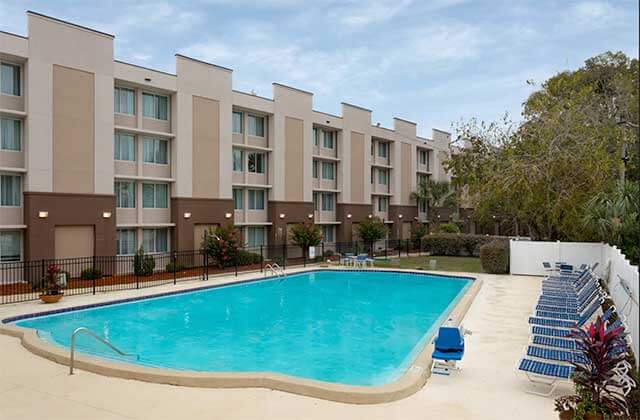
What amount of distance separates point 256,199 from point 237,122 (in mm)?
4658

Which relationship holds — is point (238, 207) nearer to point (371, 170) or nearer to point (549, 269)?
point (371, 170)

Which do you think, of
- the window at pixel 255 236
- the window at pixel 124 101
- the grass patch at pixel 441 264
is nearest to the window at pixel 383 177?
the grass patch at pixel 441 264

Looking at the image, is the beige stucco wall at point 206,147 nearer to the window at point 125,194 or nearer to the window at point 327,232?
the window at point 125,194

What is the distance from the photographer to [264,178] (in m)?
30.3

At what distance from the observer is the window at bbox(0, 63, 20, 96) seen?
64.2 feet

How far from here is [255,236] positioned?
30.2 meters

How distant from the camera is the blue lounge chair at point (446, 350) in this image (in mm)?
8047

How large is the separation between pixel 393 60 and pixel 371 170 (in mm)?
17508

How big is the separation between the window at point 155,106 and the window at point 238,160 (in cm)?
480

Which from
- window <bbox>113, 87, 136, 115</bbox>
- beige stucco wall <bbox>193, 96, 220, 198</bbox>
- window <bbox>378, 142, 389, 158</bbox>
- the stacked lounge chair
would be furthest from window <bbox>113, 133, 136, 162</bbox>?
window <bbox>378, 142, 389, 158</bbox>

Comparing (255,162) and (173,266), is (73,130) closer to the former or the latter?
(173,266)

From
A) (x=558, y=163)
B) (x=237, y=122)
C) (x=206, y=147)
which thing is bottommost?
(x=558, y=163)

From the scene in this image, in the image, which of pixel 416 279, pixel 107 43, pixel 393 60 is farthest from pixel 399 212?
pixel 107 43

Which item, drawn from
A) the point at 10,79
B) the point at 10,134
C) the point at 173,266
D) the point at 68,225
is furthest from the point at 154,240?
the point at 10,79
